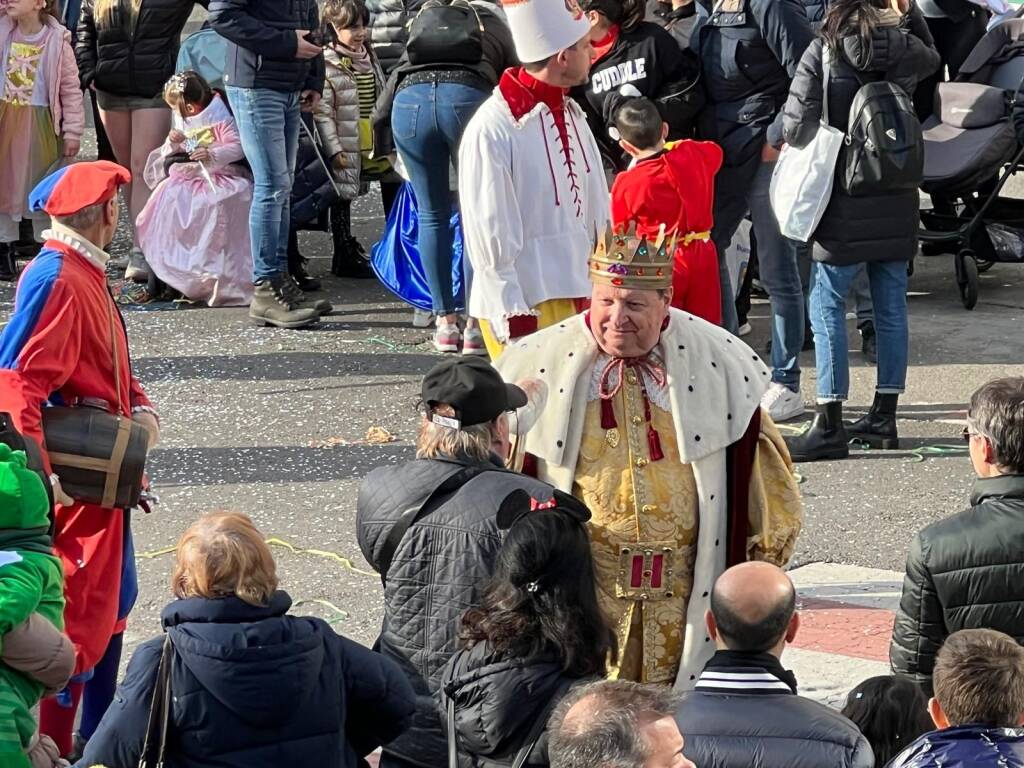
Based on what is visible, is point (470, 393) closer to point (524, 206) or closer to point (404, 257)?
point (524, 206)

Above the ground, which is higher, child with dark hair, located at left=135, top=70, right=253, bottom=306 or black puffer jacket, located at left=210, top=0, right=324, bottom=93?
black puffer jacket, located at left=210, top=0, right=324, bottom=93

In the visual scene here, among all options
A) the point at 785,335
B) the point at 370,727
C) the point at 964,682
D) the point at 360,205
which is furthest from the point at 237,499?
the point at 360,205

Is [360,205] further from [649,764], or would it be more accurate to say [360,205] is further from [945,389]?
[649,764]

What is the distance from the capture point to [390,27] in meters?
11.0

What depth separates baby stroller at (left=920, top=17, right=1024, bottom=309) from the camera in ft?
33.9

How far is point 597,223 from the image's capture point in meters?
6.84

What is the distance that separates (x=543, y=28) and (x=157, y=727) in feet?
11.5

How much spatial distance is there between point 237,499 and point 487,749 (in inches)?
156

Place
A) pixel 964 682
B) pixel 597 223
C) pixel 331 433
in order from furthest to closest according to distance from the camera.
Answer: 1. pixel 331 433
2. pixel 597 223
3. pixel 964 682

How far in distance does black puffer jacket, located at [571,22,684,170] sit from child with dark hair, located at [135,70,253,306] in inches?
99.2

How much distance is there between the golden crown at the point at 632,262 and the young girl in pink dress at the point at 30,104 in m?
6.52

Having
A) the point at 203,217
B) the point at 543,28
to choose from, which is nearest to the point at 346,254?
the point at 203,217

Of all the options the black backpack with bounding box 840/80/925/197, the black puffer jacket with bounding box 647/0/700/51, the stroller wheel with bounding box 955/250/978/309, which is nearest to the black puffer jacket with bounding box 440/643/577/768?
the black backpack with bounding box 840/80/925/197

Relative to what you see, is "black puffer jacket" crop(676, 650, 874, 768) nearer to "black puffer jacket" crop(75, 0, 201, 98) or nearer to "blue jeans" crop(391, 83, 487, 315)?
"blue jeans" crop(391, 83, 487, 315)
